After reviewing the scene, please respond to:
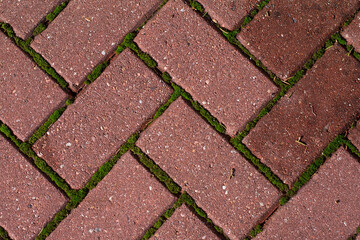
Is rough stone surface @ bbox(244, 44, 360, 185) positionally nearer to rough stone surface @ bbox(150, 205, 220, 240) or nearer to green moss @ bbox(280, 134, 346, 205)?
green moss @ bbox(280, 134, 346, 205)

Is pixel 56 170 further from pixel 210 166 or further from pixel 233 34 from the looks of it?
pixel 233 34

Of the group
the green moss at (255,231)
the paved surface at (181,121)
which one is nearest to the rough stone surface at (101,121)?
the paved surface at (181,121)

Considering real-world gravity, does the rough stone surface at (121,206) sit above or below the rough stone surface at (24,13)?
below

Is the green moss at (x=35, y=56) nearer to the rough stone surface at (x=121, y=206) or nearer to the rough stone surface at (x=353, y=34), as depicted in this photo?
the rough stone surface at (x=121, y=206)

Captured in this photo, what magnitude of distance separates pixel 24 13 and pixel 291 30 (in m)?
1.77

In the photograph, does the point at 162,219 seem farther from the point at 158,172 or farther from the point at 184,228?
the point at 158,172

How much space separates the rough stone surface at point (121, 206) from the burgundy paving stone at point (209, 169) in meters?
0.14

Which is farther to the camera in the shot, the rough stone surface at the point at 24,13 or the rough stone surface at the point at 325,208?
the rough stone surface at the point at 24,13

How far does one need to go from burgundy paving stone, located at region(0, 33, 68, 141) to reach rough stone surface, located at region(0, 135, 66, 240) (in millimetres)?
216

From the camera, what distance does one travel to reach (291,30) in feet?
6.68

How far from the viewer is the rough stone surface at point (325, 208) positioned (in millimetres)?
1966

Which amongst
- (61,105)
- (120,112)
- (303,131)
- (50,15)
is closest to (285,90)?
(303,131)

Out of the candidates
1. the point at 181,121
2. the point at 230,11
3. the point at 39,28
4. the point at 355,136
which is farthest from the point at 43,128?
the point at 355,136

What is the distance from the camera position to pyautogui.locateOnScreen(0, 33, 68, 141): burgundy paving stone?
6.70ft
